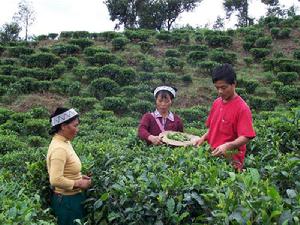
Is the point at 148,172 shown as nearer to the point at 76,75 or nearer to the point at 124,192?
the point at 124,192

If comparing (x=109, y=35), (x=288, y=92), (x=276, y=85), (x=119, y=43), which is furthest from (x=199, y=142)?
(x=109, y=35)

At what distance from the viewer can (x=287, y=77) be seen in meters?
13.6

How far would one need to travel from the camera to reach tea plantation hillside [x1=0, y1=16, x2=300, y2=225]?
232cm

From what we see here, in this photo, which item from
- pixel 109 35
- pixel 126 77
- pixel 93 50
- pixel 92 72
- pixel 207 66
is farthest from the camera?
pixel 109 35

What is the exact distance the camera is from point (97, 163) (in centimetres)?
354

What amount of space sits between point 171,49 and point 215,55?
1777mm

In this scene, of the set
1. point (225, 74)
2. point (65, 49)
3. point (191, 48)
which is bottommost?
point (225, 74)

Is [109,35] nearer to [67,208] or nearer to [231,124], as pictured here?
[231,124]

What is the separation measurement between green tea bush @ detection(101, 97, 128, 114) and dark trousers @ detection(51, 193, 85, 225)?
26.8 ft

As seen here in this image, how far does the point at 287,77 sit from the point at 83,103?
6.34 m

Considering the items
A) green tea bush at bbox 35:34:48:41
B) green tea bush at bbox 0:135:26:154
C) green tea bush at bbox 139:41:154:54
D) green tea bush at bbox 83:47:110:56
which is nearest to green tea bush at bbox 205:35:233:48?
green tea bush at bbox 139:41:154:54

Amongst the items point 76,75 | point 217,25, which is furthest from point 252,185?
point 217,25

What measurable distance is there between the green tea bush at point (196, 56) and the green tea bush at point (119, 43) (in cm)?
257

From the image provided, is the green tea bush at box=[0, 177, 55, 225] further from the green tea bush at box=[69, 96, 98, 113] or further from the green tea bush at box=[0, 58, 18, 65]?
the green tea bush at box=[0, 58, 18, 65]
